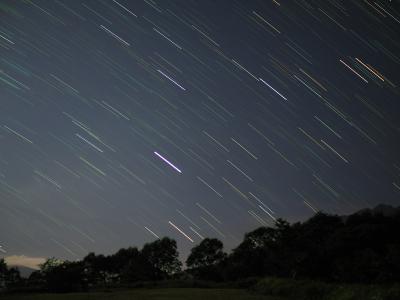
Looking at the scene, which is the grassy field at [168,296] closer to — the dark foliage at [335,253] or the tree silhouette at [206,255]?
the dark foliage at [335,253]

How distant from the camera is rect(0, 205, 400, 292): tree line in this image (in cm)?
3431

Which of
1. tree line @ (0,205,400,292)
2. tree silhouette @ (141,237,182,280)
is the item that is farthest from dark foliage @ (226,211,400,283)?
tree silhouette @ (141,237,182,280)

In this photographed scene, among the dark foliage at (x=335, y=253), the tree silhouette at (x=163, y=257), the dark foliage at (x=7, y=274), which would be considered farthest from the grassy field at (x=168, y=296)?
the dark foliage at (x=7, y=274)

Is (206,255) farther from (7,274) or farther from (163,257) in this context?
(7,274)

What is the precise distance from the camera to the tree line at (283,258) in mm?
34312

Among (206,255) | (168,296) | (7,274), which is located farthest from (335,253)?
(7,274)

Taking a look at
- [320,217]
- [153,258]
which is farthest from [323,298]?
[153,258]

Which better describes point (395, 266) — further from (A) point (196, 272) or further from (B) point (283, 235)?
(A) point (196, 272)

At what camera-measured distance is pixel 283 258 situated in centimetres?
4647

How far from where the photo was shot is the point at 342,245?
138 ft

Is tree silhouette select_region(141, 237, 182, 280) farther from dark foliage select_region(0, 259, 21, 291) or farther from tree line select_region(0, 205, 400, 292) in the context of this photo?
dark foliage select_region(0, 259, 21, 291)

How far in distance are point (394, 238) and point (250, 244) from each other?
4101 centimetres

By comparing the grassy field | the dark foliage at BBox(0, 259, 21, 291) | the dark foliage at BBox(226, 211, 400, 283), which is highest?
the dark foliage at BBox(226, 211, 400, 283)

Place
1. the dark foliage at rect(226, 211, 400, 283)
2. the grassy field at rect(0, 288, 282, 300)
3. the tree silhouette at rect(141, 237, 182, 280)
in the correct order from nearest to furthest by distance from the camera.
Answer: the grassy field at rect(0, 288, 282, 300), the dark foliage at rect(226, 211, 400, 283), the tree silhouette at rect(141, 237, 182, 280)
